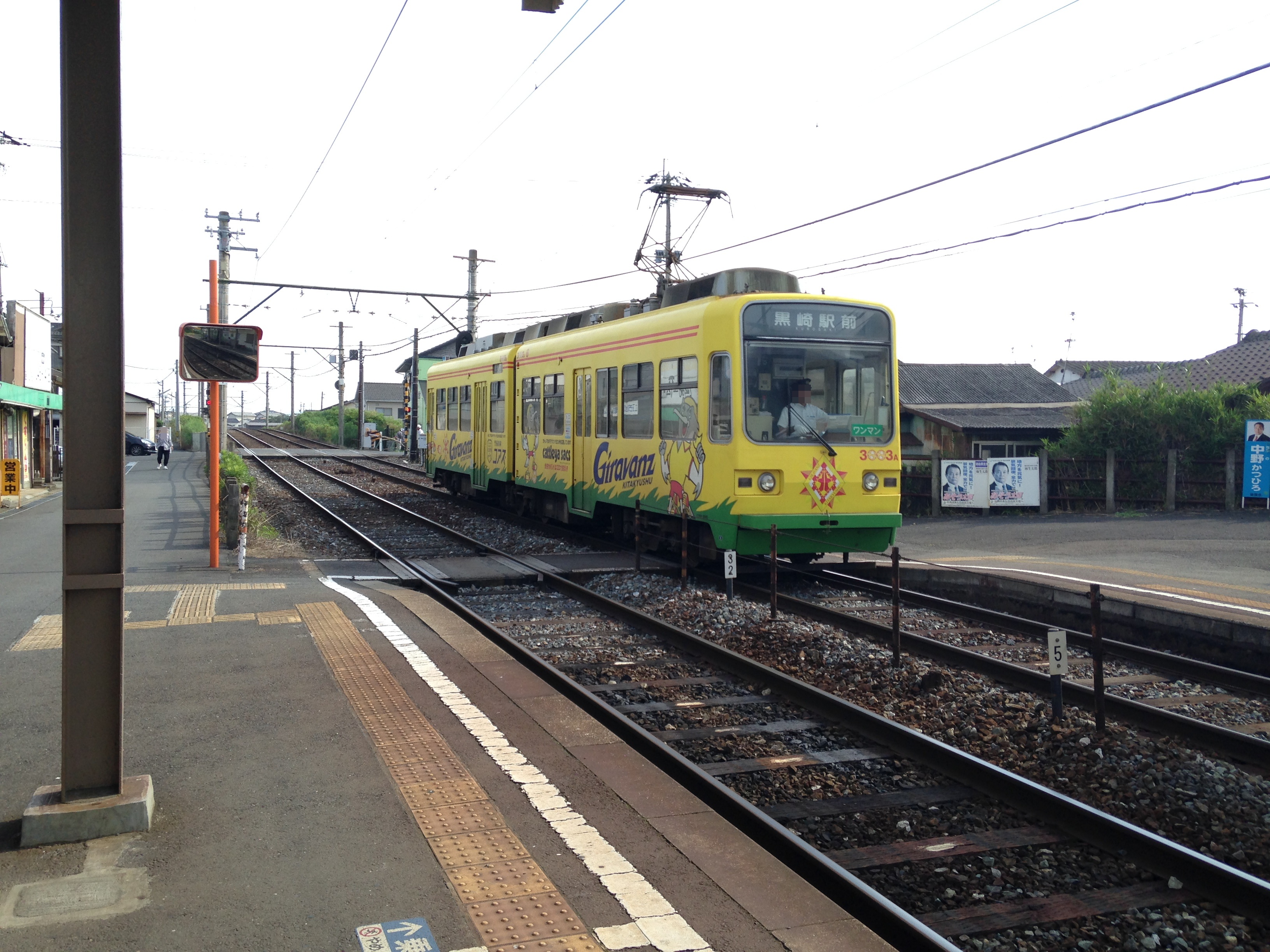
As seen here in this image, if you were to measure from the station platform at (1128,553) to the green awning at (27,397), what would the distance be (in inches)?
739

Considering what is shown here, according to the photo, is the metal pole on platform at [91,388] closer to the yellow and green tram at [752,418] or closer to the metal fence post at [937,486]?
the yellow and green tram at [752,418]

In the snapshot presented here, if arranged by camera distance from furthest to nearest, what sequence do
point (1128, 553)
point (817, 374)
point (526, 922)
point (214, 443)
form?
point (1128, 553)
point (214, 443)
point (817, 374)
point (526, 922)

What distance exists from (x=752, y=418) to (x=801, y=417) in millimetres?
652

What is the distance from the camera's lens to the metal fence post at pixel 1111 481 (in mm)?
23219

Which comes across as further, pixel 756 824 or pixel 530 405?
pixel 530 405

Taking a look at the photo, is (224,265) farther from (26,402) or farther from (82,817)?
(82,817)

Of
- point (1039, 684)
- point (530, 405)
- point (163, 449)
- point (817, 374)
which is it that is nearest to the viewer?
point (1039, 684)

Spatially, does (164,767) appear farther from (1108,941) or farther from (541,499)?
(541,499)

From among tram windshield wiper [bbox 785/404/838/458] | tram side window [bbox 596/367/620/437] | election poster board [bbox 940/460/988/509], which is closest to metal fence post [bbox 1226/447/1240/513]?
election poster board [bbox 940/460/988/509]

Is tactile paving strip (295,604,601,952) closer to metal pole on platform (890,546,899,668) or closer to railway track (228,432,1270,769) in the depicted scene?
metal pole on platform (890,546,899,668)

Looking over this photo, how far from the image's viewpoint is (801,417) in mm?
11531

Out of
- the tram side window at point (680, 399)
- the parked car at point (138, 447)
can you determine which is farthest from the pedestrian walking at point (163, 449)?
the tram side window at point (680, 399)

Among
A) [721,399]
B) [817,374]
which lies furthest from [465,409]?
[817,374]

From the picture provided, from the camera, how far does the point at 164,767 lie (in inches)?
202
